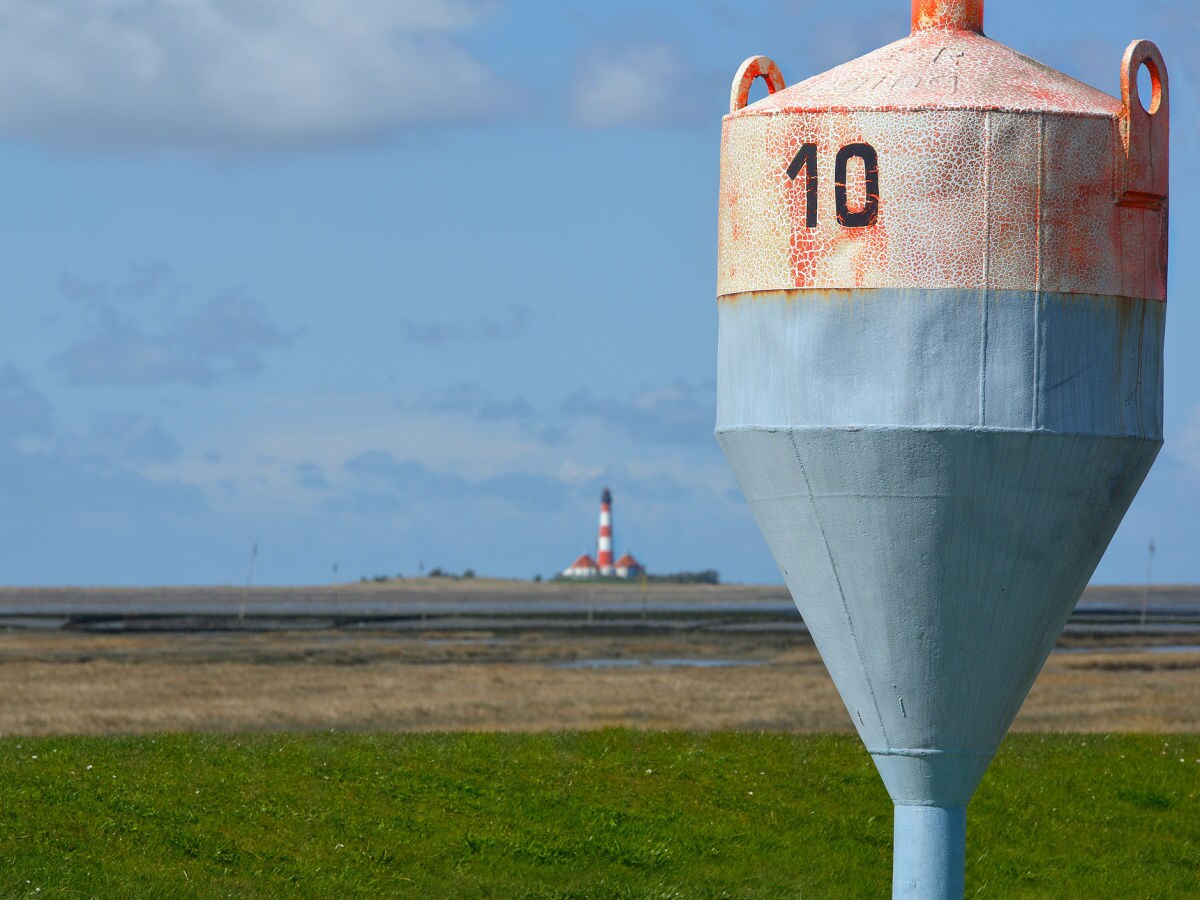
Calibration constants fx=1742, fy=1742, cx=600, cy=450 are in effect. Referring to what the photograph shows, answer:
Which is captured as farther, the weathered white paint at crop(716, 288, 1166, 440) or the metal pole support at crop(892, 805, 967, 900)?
the metal pole support at crop(892, 805, 967, 900)

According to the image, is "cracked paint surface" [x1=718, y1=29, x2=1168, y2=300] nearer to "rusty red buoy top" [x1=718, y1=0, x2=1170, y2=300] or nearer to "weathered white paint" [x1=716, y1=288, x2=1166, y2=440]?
"rusty red buoy top" [x1=718, y1=0, x2=1170, y2=300]

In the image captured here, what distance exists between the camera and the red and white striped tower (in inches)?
6102

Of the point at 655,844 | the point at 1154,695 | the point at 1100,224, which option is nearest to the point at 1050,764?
the point at 655,844

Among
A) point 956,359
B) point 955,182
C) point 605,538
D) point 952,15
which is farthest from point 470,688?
point 605,538

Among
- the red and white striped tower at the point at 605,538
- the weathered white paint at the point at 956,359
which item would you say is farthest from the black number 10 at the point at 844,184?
the red and white striped tower at the point at 605,538

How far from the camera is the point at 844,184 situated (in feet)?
34.6

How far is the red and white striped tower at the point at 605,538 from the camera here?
155000 millimetres

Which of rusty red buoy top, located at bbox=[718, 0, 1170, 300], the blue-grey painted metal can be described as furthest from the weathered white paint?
rusty red buoy top, located at bbox=[718, 0, 1170, 300]

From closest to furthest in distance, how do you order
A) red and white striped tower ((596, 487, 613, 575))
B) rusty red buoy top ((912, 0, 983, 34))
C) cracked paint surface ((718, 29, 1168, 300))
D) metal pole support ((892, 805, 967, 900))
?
cracked paint surface ((718, 29, 1168, 300))
metal pole support ((892, 805, 967, 900))
rusty red buoy top ((912, 0, 983, 34))
red and white striped tower ((596, 487, 613, 575))

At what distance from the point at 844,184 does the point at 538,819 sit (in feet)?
26.6

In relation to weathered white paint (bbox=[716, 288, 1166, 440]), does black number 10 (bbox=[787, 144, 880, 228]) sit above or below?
above

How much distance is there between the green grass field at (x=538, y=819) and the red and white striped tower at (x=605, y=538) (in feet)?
441

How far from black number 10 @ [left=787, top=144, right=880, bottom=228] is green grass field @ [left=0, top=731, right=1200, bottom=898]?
7.01 metres

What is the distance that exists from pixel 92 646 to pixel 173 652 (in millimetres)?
4287
